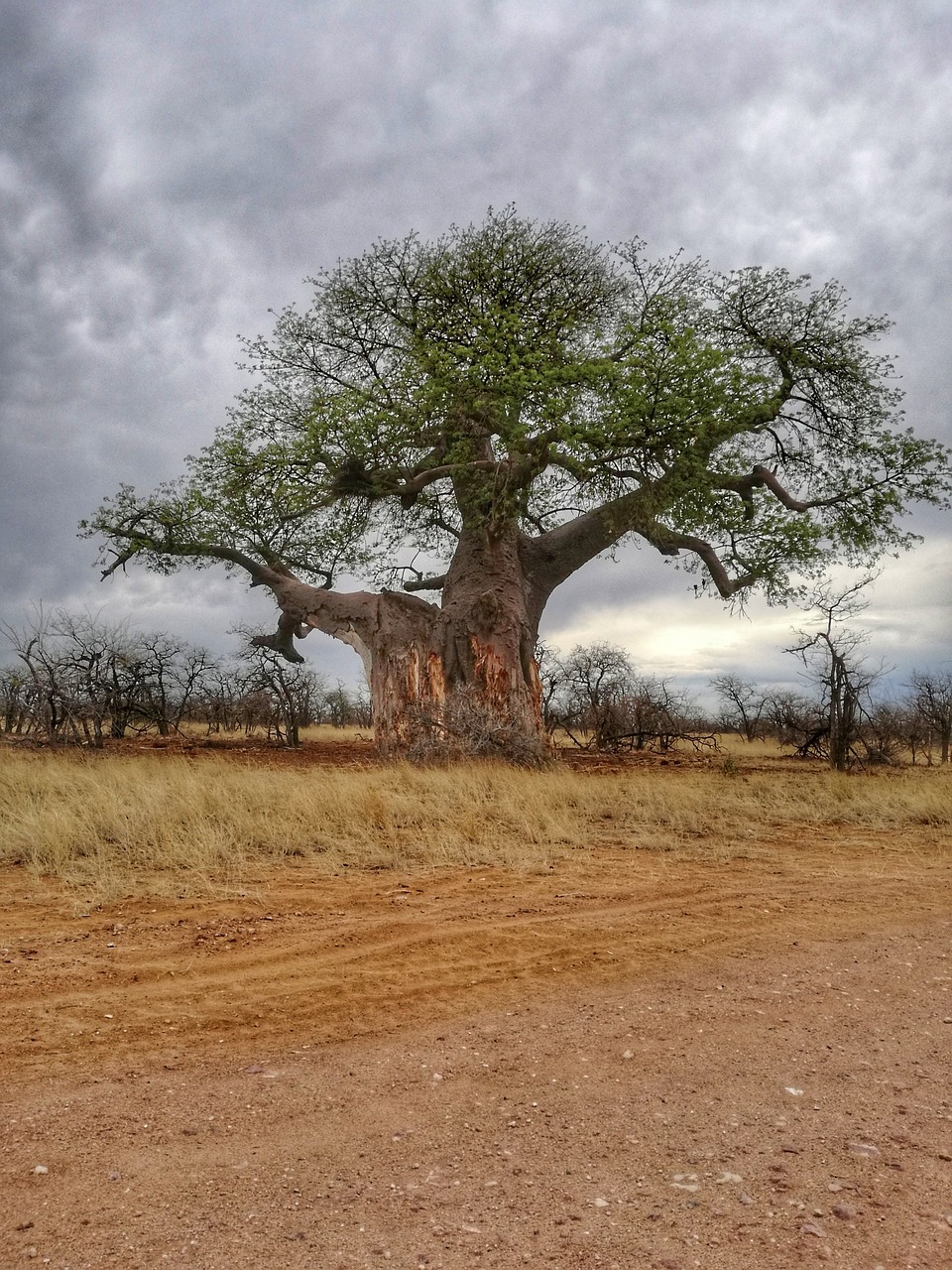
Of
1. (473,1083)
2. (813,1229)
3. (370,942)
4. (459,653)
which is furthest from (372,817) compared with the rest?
(459,653)

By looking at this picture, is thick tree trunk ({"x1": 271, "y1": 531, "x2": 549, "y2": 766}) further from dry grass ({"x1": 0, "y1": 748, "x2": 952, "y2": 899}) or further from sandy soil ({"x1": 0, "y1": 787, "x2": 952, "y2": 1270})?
sandy soil ({"x1": 0, "y1": 787, "x2": 952, "y2": 1270})

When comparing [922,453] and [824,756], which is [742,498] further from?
[824,756]

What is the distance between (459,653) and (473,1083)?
11.2m

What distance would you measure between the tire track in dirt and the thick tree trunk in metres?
6.82

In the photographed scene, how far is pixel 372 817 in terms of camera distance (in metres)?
7.67

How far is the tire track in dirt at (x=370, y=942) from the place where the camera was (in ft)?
11.6

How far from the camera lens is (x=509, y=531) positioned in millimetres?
14766

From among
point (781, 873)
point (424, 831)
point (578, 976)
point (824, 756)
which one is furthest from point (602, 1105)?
point (824, 756)

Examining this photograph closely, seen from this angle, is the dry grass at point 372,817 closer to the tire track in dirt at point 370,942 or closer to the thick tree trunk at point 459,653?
the tire track in dirt at point 370,942

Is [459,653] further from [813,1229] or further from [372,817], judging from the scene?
[813,1229]

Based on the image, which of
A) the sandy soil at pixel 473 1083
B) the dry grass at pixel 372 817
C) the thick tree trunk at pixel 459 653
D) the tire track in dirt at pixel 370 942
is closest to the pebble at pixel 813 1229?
the sandy soil at pixel 473 1083

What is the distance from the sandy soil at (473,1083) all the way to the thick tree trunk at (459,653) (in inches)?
315

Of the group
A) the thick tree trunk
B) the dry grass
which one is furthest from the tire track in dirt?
the thick tree trunk

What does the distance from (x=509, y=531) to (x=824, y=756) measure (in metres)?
8.30
